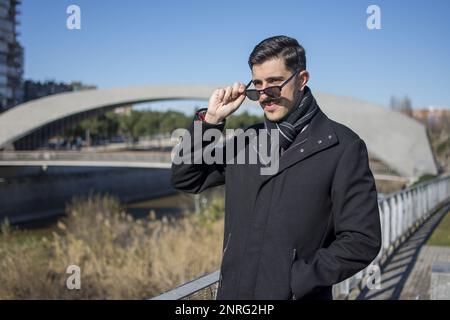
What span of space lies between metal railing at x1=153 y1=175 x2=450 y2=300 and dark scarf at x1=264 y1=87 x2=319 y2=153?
0.55m

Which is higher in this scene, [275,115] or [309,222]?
[275,115]

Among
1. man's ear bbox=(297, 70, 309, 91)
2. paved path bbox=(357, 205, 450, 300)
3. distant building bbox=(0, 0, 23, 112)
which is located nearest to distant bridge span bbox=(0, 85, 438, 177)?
distant building bbox=(0, 0, 23, 112)

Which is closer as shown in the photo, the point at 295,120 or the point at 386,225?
the point at 295,120

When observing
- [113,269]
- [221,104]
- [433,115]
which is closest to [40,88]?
[433,115]

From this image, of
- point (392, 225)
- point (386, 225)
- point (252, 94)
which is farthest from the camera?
point (392, 225)

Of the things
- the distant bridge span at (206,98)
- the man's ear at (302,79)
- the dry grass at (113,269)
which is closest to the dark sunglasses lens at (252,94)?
the man's ear at (302,79)

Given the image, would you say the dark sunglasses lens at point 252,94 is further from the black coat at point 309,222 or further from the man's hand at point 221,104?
the black coat at point 309,222

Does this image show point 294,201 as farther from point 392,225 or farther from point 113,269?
point 113,269

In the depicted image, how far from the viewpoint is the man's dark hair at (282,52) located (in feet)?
4.78

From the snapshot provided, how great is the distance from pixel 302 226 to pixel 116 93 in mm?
32326

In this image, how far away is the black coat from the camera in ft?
4.42

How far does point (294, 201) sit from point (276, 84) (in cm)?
31

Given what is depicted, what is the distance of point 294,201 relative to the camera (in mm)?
1374
